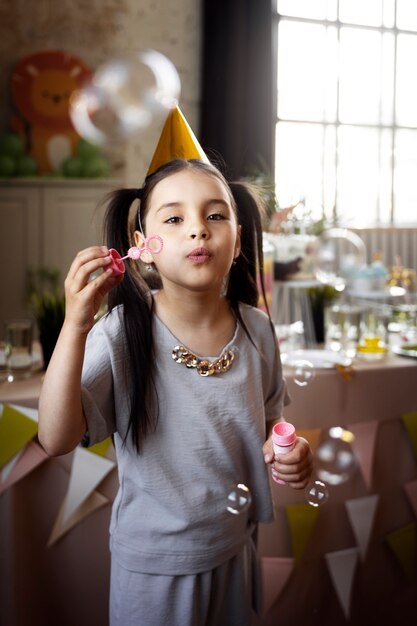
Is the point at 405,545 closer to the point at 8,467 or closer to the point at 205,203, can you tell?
the point at 8,467

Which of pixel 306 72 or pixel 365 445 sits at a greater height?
pixel 306 72

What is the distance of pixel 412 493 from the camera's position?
1593 millimetres

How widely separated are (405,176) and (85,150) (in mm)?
2459

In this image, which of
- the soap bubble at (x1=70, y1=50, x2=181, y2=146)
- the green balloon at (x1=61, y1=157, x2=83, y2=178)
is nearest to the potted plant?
the soap bubble at (x1=70, y1=50, x2=181, y2=146)

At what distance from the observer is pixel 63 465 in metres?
1.27

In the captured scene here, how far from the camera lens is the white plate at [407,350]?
1692 millimetres

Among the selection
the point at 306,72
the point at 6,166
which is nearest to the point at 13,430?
the point at 6,166

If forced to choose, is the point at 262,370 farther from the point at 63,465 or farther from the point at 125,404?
the point at 63,465

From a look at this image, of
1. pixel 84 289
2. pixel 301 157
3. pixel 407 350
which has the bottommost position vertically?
pixel 407 350

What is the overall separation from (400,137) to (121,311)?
176 inches

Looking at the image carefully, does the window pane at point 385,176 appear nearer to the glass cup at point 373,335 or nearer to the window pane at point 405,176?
the window pane at point 405,176

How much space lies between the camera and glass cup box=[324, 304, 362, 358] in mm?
1754

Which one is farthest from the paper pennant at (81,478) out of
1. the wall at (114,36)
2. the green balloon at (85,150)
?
the wall at (114,36)

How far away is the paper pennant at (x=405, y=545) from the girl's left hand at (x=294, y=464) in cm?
86
